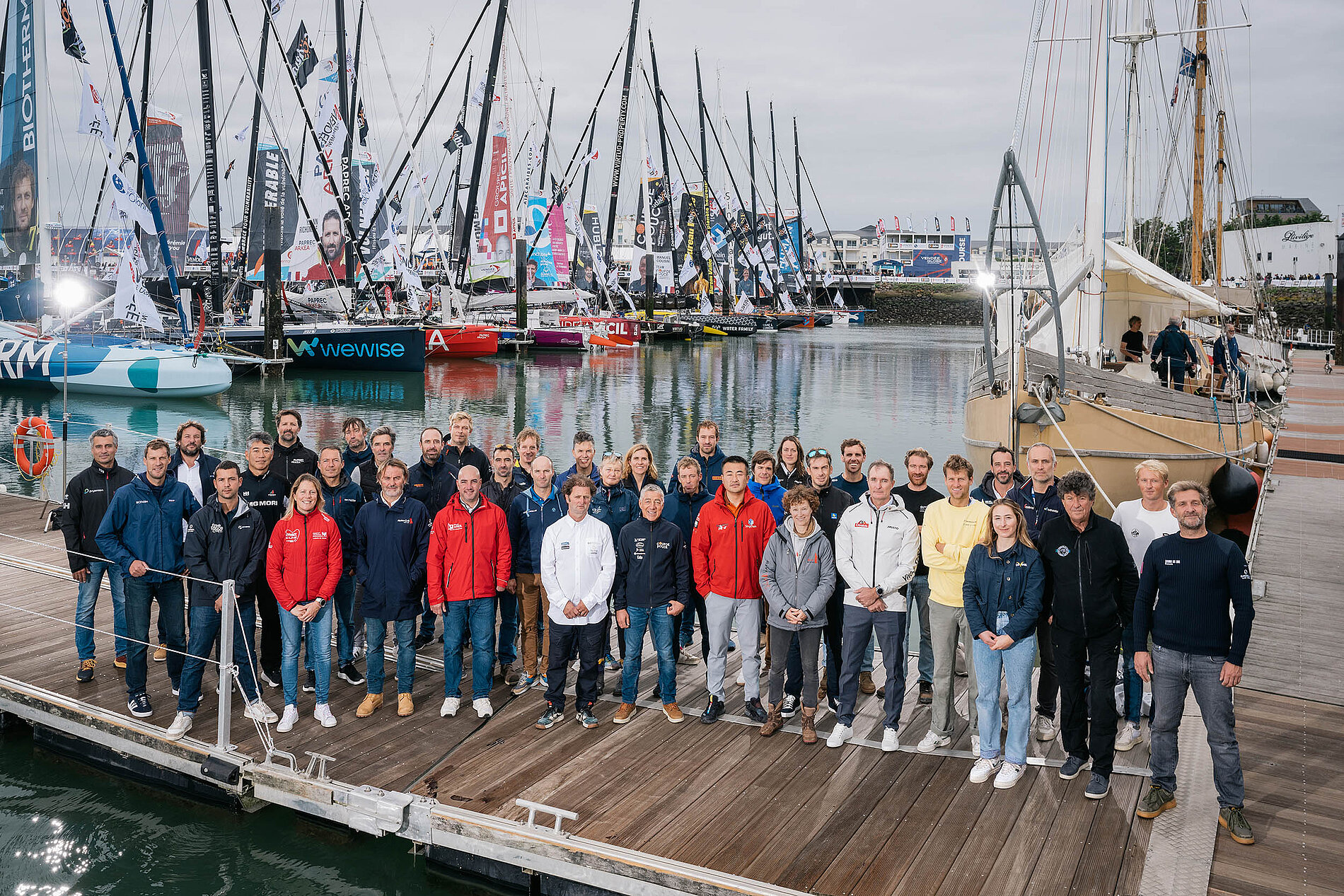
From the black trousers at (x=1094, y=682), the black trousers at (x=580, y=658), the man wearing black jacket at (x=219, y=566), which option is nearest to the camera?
the black trousers at (x=1094, y=682)

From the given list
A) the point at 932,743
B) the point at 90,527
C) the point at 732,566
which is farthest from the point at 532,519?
the point at 90,527

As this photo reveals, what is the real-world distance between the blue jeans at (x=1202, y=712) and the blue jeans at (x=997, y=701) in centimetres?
59

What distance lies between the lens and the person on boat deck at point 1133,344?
14.9 m

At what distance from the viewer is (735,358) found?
48750 mm

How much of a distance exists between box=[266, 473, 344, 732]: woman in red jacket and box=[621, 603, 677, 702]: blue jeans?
1743 millimetres

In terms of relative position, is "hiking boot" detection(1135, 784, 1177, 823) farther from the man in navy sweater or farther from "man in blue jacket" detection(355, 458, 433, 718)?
"man in blue jacket" detection(355, 458, 433, 718)

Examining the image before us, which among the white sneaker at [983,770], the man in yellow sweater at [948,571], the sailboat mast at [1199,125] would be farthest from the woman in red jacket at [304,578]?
the sailboat mast at [1199,125]

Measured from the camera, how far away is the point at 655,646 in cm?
583

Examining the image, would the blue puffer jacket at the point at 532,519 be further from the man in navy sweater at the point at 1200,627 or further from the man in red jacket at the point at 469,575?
the man in navy sweater at the point at 1200,627

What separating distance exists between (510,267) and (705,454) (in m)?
39.4

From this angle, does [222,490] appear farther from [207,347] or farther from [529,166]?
[529,166]

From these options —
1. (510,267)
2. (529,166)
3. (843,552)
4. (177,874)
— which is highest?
(529,166)

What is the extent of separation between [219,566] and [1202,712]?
5204 mm

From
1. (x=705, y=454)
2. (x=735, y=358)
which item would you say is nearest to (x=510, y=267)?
(x=735, y=358)
